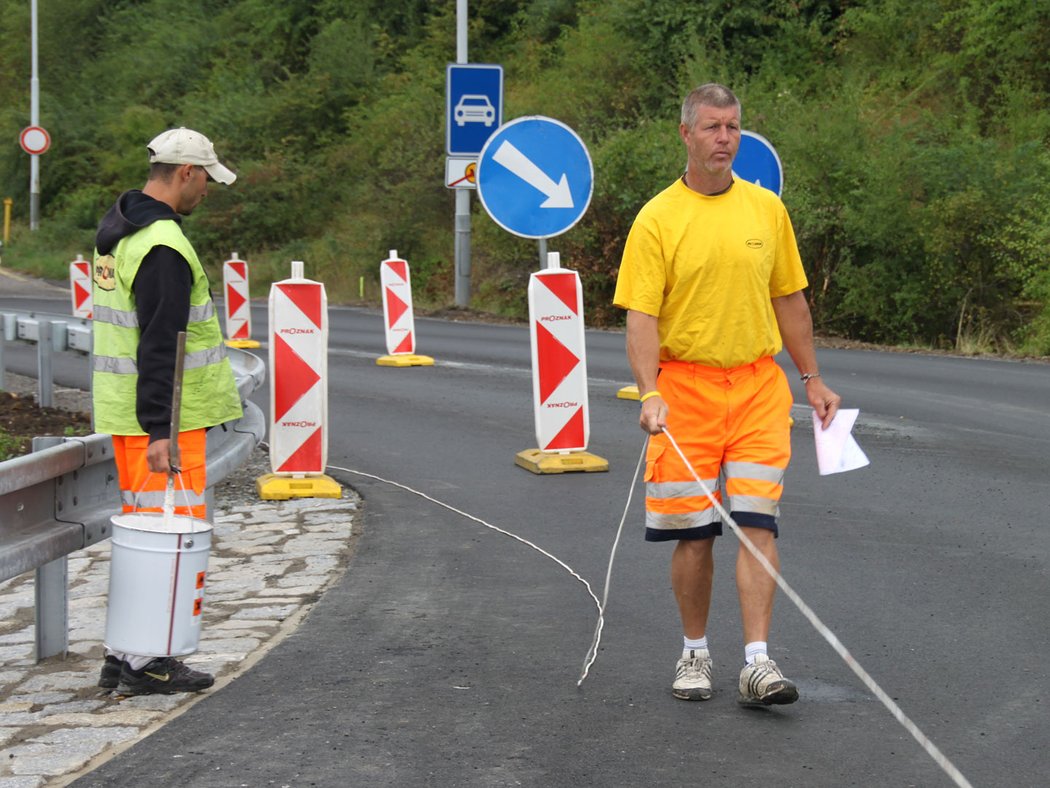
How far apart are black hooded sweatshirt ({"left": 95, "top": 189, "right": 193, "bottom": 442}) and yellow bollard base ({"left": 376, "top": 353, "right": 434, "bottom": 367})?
40.0 feet

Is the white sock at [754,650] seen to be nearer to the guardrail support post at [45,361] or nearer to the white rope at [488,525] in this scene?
the white rope at [488,525]

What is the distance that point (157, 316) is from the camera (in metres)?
5.71

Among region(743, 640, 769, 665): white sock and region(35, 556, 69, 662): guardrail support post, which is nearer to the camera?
region(743, 640, 769, 665): white sock

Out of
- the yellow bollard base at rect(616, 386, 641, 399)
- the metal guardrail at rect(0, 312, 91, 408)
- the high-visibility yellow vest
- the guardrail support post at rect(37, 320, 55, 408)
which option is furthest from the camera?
the yellow bollard base at rect(616, 386, 641, 399)

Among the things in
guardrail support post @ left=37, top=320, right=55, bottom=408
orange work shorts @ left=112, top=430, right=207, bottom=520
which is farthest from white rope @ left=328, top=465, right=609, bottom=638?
guardrail support post @ left=37, top=320, right=55, bottom=408

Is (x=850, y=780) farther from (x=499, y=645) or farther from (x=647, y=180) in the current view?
(x=647, y=180)

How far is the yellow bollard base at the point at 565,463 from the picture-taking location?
10.9 meters

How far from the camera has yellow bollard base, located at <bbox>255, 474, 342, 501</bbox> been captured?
997cm

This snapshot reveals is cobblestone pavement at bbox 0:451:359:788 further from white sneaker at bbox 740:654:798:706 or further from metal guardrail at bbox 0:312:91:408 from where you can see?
metal guardrail at bbox 0:312:91:408

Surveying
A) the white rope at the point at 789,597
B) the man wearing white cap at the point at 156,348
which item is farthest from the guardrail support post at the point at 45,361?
the man wearing white cap at the point at 156,348

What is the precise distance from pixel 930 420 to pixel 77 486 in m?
8.45

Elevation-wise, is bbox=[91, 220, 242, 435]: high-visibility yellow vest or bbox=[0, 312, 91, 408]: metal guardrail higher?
bbox=[91, 220, 242, 435]: high-visibility yellow vest

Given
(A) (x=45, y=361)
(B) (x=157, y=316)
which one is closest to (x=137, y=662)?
(B) (x=157, y=316)

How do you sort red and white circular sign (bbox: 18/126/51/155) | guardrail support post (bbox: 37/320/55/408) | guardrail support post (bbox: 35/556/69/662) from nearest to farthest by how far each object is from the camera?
guardrail support post (bbox: 35/556/69/662), guardrail support post (bbox: 37/320/55/408), red and white circular sign (bbox: 18/126/51/155)
